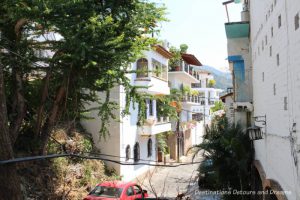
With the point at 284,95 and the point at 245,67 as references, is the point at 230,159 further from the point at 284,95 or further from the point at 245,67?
the point at 284,95

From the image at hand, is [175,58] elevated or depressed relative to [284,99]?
elevated

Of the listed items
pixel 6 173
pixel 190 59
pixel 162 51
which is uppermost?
pixel 190 59

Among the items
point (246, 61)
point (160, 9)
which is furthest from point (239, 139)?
point (160, 9)

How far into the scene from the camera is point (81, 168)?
597 inches

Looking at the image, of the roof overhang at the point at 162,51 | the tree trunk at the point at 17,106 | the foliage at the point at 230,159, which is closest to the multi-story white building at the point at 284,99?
the foliage at the point at 230,159

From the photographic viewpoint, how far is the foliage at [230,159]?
46.9 ft

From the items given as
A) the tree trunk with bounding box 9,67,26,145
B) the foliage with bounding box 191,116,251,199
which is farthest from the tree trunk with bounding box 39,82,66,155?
the foliage with bounding box 191,116,251,199

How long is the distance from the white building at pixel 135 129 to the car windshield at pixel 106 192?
368 centimetres

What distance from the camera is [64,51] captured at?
11156 mm

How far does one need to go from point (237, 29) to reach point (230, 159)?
5.89 meters

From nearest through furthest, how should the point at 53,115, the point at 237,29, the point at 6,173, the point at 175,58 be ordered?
the point at 6,173
the point at 53,115
the point at 237,29
the point at 175,58

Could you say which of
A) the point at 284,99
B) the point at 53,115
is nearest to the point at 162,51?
the point at 53,115

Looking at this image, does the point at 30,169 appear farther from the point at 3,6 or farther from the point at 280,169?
the point at 280,169

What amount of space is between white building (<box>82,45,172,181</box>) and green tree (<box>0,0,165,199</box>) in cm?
384
